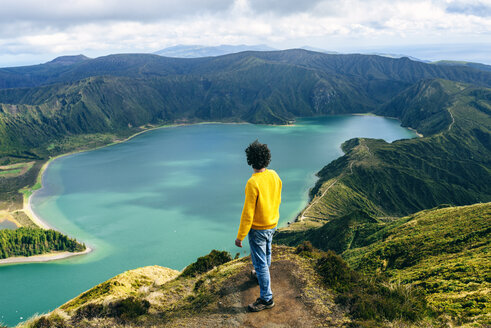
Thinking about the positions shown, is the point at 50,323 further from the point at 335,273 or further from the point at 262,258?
the point at 335,273

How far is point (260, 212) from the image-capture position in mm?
8992

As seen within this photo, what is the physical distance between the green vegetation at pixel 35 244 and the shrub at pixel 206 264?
5459 centimetres

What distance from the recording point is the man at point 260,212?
8828mm

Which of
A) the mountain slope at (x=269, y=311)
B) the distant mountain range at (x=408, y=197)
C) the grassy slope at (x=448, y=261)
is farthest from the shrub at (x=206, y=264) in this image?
the grassy slope at (x=448, y=261)

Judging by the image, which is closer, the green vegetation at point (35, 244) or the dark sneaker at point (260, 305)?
the dark sneaker at point (260, 305)

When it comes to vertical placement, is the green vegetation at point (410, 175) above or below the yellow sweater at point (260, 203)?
below

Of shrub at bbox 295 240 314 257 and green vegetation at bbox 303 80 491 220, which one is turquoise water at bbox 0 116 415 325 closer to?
green vegetation at bbox 303 80 491 220

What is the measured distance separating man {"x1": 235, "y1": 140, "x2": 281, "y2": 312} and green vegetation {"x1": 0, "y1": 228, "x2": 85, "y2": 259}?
60798 mm

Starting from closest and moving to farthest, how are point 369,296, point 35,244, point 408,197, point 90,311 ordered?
point 369,296, point 90,311, point 35,244, point 408,197

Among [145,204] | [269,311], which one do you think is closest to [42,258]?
[145,204]

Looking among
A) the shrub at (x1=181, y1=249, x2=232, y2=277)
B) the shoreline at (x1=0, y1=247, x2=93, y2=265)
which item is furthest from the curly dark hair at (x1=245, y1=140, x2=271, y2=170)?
the shoreline at (x1=0, y1=247, x2=93, y2=265)

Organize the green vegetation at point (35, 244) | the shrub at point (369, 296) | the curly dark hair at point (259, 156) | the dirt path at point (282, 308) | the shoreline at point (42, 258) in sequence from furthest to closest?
the green vegetation at point (35, 244) → the shoreline at point (42, 258) → the curly dark hair at point (259, 156) → the shrub at point (369, 296) → the dirt path at point (282, 308)

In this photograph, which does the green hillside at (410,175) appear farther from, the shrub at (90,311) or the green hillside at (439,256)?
the shrub at (90,311)

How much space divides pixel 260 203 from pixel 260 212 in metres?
0.31
